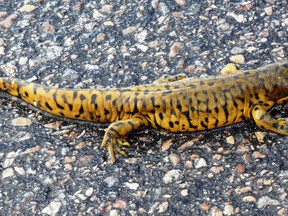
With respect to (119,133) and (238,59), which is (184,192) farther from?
(238,59)

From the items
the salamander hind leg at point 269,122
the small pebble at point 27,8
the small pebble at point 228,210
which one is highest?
the small pebble at point 27,8

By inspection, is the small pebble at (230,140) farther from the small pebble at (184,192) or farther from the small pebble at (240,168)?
the small pebble at (184,192)

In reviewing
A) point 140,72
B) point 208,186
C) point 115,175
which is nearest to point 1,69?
point 140,72

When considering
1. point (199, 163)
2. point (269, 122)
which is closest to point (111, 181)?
point (199, 163)

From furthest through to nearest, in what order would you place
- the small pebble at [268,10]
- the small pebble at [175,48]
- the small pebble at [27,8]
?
the small pebble at [27,8]
the small pebble at [268,10]
the small pebble at [175,48]

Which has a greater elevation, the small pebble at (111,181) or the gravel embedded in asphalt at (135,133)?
the gravel embedded in asphalt at (135,133)

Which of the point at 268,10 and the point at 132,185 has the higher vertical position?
the point at 268,10

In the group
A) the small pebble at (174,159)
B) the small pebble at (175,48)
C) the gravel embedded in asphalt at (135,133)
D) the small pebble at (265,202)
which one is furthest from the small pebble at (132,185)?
the small pebble at (175,48)

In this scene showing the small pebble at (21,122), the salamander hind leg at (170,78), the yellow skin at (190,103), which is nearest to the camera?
the yellow skin at (190,103)
